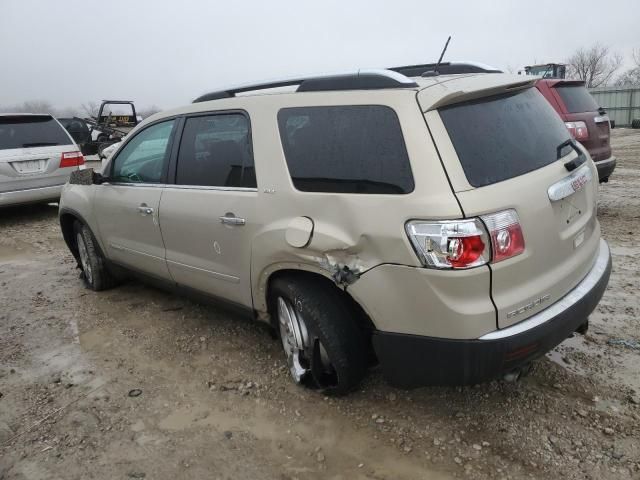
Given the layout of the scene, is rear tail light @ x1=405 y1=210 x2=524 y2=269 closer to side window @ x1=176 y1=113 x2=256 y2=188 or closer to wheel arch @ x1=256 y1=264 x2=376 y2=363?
wheel arch @ x1=256 y1=264 x2=376 y2=363

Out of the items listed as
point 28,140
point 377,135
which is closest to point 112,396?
point 377,135

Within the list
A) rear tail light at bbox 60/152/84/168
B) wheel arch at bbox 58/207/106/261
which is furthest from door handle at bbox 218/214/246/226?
rear tail light at bbox 60/152/84/168

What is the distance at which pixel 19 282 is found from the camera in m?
5.46

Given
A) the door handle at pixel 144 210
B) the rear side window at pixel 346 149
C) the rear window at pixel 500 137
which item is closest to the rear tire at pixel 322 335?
the rear side window at pixel 346 149

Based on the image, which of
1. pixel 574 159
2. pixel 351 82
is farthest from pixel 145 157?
pixel 574 159

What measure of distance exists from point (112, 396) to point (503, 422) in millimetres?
2246

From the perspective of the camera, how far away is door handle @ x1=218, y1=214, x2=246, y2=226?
3.04 m

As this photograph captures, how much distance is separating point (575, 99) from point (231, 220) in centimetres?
557

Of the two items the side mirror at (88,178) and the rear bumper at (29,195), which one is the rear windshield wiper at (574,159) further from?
the rear bumper at (29,195)

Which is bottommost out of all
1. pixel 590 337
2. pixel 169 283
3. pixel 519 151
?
pixel 590 337

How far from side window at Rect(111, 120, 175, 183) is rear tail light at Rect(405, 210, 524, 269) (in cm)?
220

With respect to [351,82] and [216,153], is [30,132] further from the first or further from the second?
[351,82]

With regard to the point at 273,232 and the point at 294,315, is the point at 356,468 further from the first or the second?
the point at 273,232

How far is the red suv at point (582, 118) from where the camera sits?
652 centimetres
